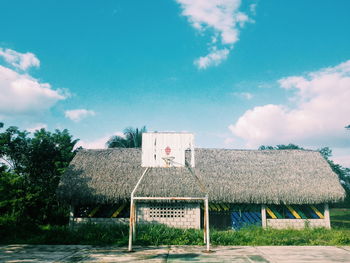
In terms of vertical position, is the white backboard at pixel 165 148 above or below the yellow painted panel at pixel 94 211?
above

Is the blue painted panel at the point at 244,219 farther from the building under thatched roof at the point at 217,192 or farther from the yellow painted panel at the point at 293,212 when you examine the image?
the yellow painted panel at the point at 293,212

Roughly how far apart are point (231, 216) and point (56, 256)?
26.2 ft

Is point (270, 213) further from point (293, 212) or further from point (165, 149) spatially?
point (165, 149)

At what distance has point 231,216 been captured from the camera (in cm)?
1305

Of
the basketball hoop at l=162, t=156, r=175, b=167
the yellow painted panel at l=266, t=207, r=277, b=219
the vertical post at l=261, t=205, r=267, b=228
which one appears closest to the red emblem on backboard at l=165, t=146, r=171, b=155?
the basketball hoop at l=162, t=156, r=175, b=167

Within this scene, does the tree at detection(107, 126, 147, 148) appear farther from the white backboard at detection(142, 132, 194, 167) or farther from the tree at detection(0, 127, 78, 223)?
the white backboard at detection(142, 132, 194, 167)

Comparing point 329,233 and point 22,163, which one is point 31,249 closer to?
point 22,163

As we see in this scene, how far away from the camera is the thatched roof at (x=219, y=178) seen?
12484 millimetres

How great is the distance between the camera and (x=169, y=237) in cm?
1023

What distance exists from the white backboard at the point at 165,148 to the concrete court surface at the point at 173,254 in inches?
119

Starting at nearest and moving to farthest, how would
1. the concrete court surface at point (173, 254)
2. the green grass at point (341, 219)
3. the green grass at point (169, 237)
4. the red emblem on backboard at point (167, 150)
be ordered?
1. the concrete court surface at point (173, 254)
2. the green grass at point (169, 237)
3. the red emblem on backboard at point (167, 150)
4. the green grass at point (341, 219)

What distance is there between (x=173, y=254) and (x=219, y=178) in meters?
5.61

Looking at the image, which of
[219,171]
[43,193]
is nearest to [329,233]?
[219,171]

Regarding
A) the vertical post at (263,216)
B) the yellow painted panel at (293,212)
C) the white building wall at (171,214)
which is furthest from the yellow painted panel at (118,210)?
the yellow painted panel at (293,212)
